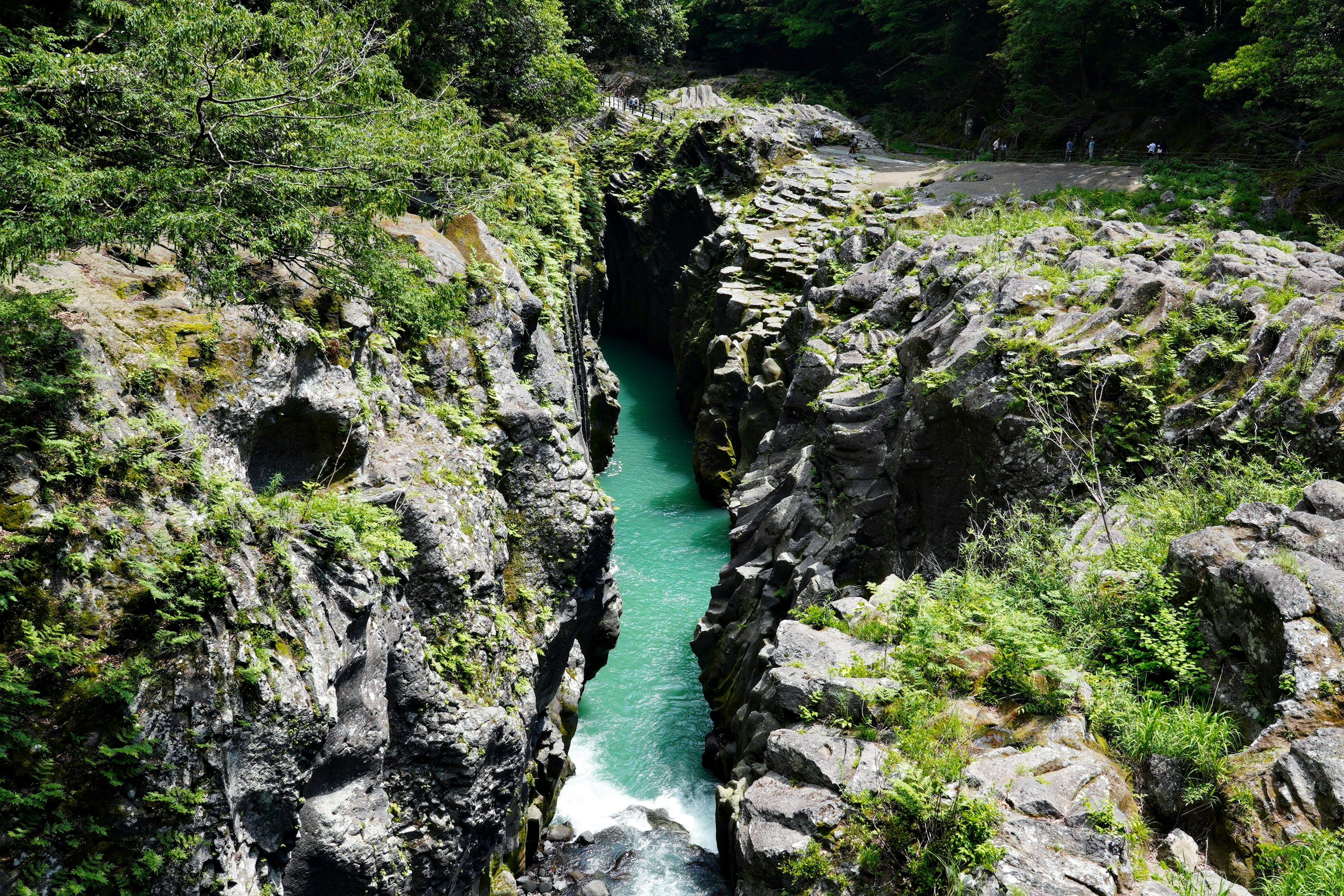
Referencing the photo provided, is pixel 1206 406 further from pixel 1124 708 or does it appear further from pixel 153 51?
pixel 153 51

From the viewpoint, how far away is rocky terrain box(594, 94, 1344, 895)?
801 cm

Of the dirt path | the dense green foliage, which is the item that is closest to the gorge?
the dense green foliage

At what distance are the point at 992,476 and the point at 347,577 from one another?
11516mm

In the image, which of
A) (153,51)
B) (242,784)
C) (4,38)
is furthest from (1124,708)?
(4,38)

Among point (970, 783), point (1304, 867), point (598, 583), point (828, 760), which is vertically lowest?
point (598, 583)

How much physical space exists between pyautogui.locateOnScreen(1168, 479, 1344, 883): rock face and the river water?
10139mm

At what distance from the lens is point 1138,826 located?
7.89 meters

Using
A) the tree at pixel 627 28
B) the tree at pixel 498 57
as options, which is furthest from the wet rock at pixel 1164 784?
the tree at pixel 627 28

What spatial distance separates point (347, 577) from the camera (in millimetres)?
9102

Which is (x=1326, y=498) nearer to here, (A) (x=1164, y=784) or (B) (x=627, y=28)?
(A) (x=1164, y=784)

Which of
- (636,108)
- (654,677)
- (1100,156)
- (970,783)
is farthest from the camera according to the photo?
(636,108)

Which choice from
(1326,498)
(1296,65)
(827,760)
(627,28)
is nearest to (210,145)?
(827,760)

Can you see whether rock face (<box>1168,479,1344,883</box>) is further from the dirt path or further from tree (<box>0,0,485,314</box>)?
the dirt path

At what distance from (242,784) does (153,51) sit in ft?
25.4
